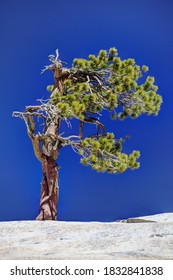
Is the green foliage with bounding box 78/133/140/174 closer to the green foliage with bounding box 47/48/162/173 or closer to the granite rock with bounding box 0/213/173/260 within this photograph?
the green foliage with bounding box 47/48/162/173

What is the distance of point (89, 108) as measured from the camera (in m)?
11.3

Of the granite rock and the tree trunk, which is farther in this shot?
the tree trunk

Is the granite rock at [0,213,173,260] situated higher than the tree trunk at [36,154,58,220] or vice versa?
the tree trunk at [36,154,58,220]

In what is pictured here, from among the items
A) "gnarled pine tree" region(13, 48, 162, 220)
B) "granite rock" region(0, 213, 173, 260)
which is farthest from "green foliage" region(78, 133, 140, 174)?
"granite rock" region(0, 213, 173, 260)

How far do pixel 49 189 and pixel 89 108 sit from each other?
Result: 232 cm

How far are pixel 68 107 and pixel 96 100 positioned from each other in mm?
1271

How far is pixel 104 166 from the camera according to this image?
34.1 ft

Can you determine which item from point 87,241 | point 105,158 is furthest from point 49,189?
point 87,241

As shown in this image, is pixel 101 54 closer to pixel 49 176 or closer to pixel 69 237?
pixel 49 176

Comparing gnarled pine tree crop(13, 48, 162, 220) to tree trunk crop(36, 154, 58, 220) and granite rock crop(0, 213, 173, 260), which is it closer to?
tree trunk crop(36, 154, 58, 220)

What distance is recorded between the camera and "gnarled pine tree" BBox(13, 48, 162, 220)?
10.4m

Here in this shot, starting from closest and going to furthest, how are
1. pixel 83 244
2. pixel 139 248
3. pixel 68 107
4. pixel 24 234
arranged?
pixel 139 248 → pixel 83 244 → pixel 24 234 → pixel 68 107

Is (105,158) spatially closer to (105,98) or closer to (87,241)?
(105,98)
